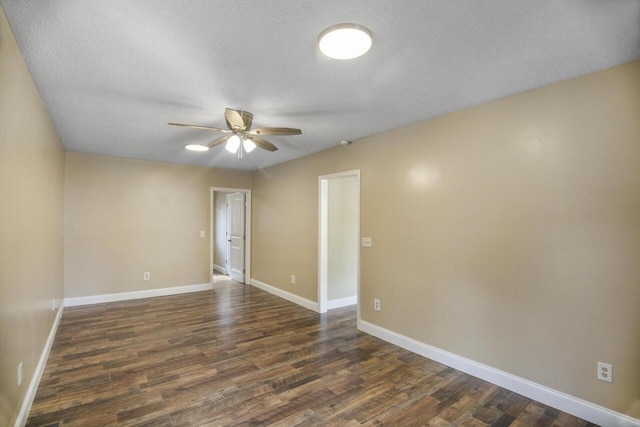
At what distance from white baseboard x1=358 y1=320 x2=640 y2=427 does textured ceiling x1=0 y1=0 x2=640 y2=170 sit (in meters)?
2.35

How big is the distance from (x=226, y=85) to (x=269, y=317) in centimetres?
319

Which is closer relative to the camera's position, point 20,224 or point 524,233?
point 20,224

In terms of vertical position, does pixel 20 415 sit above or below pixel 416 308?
below

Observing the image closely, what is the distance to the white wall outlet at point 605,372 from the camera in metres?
2.06

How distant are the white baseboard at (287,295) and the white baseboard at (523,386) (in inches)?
61.1

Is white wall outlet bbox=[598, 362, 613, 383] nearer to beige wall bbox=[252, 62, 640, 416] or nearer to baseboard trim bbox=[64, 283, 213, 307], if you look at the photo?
beige wall bbox=[252, 62, 640, 416]

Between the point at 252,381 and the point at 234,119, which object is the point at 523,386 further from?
the point at 234,119

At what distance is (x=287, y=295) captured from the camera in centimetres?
534

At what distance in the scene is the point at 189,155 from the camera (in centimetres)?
498

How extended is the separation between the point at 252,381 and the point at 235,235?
15.3 ft

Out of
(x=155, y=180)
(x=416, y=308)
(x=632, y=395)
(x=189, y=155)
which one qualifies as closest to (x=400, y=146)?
(x=416, y=308)

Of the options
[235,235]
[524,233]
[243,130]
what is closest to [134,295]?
[235,235]

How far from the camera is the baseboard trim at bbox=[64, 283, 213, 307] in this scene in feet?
15.7

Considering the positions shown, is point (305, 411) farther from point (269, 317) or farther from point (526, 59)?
point (526, 59)
